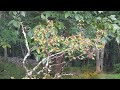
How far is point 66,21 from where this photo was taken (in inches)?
123
